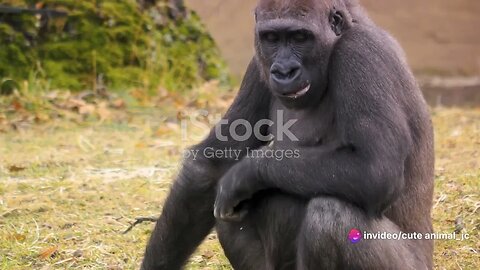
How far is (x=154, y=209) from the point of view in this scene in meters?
5.72

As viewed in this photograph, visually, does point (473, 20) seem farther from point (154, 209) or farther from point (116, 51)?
point (154, 209)

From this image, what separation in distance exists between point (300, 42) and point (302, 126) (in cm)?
41

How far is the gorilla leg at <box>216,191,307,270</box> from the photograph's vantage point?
12.6 ft

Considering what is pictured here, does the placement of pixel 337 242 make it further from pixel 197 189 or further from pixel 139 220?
pixel 139 220

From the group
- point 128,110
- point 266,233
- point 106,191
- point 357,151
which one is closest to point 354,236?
point 357,151

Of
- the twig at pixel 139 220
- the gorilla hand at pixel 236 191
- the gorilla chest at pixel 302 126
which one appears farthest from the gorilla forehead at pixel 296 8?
the twig at pixel 139 220

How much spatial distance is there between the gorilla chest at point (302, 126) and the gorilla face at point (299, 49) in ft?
0.31

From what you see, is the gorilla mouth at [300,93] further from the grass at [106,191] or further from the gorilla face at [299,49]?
the grass at [106,191]

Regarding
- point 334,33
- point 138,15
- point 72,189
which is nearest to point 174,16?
point 138,15

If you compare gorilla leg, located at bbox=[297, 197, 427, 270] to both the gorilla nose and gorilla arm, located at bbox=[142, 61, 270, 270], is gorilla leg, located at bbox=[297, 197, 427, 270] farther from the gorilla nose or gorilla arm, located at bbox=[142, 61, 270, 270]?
gorilla arm, located at bbox=[142, 61, 270, 270]

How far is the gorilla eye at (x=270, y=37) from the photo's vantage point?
395 cm

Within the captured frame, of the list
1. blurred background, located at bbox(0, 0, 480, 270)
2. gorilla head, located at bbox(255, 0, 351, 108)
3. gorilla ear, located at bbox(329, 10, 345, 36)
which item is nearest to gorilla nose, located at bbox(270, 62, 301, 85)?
gorilla head, located at bbox(255, 0, 351, 108)

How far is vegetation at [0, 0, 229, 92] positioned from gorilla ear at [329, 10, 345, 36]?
580 cm

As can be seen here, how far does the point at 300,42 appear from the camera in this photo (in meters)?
3.92
